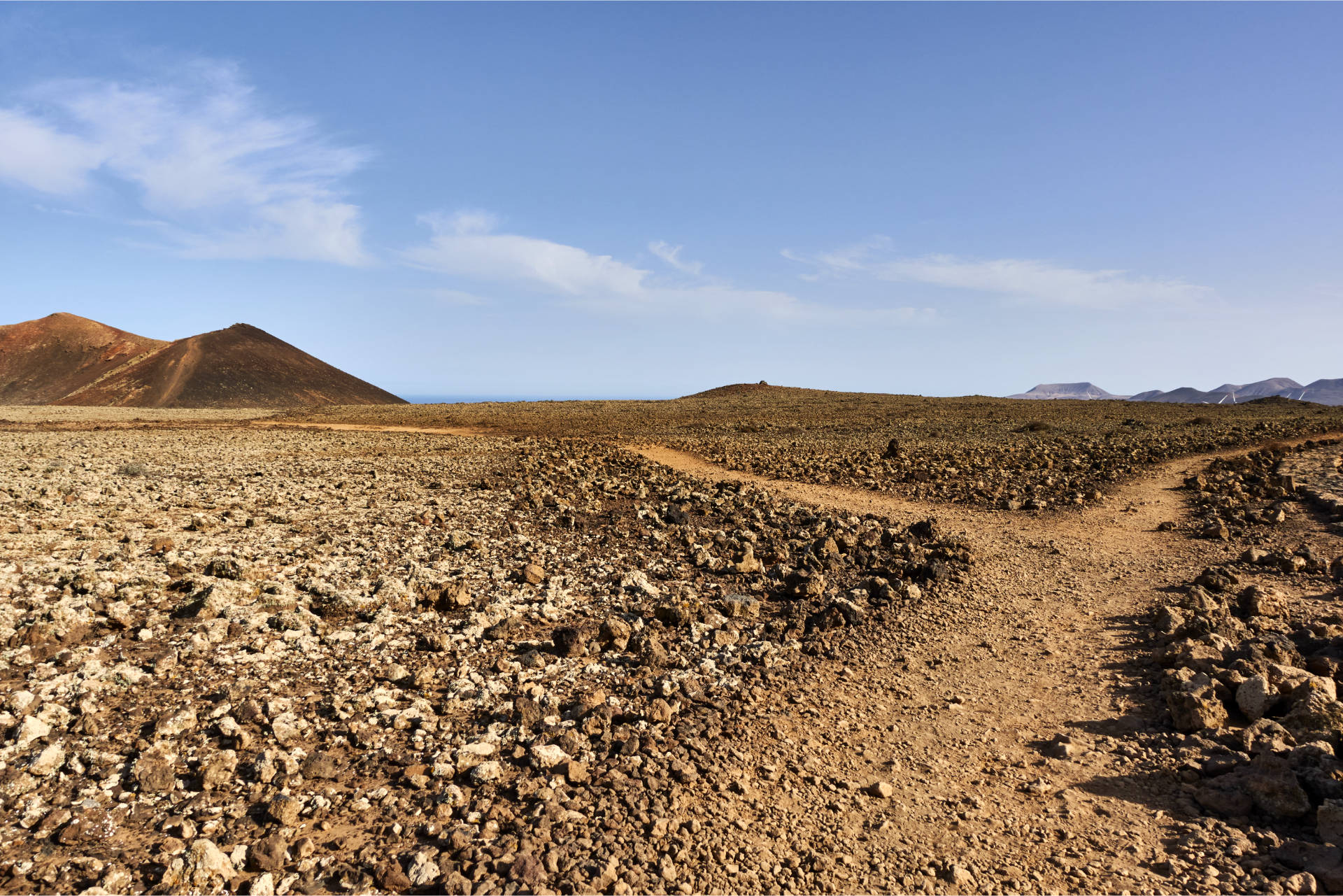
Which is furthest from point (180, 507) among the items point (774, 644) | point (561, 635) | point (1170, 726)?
point (1170, 726)

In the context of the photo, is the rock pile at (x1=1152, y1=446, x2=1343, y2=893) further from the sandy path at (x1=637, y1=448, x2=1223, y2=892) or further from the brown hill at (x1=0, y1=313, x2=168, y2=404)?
the brown hill at (x1=0, y1=313, x2=168, y2=404)

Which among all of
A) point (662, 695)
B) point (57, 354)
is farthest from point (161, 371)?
point (662, 695)

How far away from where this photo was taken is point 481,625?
6.51 m

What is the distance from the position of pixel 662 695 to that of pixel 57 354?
92.7 meters

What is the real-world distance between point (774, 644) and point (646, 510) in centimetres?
554

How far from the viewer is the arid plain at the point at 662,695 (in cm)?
360

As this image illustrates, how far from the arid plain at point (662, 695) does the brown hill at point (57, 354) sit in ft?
244

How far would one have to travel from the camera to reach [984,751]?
486cm

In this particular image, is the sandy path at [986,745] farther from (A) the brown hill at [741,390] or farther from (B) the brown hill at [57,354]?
(B) the brown hill at [57,354]

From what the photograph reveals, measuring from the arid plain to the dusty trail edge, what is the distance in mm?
27

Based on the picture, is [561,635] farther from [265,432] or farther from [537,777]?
[265,432]

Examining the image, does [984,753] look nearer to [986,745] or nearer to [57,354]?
[986,745]

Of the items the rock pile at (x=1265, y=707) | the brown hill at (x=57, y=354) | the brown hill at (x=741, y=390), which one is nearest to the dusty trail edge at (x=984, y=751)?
the rock pile at (x=1265, y=707)

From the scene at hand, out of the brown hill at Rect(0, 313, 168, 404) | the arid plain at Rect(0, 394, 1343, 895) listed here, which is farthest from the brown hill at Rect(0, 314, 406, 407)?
the arid plain at Rect(0, 394, 1343, 895)
